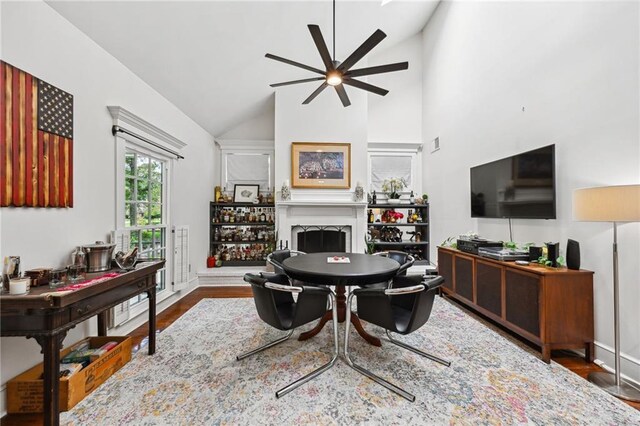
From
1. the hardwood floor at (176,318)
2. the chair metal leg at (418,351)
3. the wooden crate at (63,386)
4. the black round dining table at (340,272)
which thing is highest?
the black round dining table at (340,272)

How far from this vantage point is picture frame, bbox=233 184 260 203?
5168mm

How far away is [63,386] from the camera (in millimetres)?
1568

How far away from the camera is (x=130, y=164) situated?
9.33 feet

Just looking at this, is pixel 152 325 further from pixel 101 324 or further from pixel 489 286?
pixel 489 286

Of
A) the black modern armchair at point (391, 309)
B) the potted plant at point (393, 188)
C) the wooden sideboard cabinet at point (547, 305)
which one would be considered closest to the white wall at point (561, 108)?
the wooden sideboard cabinet at point (547, 305)

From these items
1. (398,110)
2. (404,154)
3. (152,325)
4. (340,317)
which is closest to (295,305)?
(340,317)

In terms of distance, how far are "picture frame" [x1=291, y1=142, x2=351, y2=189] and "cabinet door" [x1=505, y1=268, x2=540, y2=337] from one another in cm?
285

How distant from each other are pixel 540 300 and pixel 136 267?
10.5ft

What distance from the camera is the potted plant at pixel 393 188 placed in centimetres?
520

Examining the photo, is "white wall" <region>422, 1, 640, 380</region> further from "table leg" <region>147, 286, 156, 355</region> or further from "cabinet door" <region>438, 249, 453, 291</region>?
"table leg" <region>147, 286, 156, 355</region>

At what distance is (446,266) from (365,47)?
287cm

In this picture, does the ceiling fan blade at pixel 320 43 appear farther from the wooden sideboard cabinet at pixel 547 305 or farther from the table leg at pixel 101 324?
the table leg at pixel 101 324

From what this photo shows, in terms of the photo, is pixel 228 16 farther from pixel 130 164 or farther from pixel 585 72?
pixel 585 72

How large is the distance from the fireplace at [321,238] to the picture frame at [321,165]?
2.46ft
